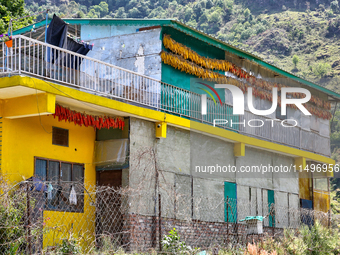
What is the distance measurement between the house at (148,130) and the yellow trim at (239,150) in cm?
6

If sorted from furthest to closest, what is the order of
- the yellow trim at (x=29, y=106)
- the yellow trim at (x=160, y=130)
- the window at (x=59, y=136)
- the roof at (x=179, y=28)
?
the roof at (x=179, y=28)
the yellow trim at (x=160, y=130)
the window at (x=59, y=136)
the yellow trim at (x=29, y=106)

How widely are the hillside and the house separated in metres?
44.7

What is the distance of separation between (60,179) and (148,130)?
276 centimetres

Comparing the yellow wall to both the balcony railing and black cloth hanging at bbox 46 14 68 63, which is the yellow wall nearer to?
the balcony railing

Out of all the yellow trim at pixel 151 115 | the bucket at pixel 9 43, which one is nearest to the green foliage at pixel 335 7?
the yellow trim at pixel 151 115

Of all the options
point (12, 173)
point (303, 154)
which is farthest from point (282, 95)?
point (12, 173)

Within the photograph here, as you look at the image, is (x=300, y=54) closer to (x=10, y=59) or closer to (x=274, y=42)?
(x=274, y=42)

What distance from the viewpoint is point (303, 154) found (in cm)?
2084

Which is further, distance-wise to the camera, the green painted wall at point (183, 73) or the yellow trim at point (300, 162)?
the yellow trim at point (300, 162)

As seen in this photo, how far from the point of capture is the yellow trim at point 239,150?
17.4 metres

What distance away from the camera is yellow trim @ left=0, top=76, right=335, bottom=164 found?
10.8 metres

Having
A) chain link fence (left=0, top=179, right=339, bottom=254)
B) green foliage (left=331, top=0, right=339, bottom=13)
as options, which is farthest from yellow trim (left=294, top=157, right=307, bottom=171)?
green foliage (left=331, top=0, right=339, bottom=13)

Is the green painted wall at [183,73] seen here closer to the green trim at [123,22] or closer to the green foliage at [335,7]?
the green trim at [123,22]

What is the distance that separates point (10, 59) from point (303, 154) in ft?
44.1
